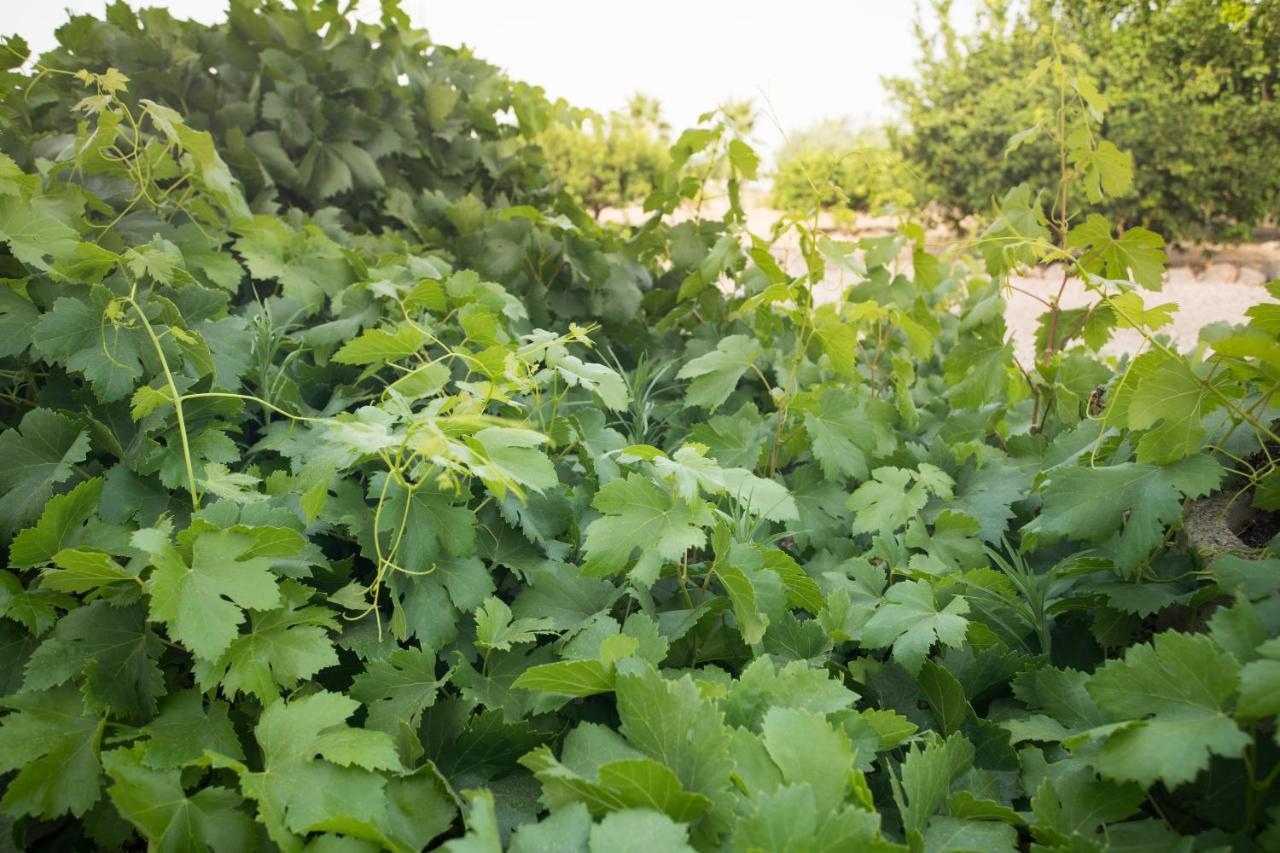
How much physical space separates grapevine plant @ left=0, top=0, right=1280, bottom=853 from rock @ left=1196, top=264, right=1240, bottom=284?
245 inches

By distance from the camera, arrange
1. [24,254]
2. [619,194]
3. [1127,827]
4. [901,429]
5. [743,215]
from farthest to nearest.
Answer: [619,194], [743,215], [901,429], [24,254], [1127,827]

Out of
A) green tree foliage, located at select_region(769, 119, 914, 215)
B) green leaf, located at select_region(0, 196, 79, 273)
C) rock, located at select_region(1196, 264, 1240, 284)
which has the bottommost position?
rock, located at select_region(1196, 264, 1240, 284)

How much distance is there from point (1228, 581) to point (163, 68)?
2825 millimetres

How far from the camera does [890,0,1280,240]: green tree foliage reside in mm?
7527

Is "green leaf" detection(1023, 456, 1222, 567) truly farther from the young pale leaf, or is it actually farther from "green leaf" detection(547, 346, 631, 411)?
the young pale leaf

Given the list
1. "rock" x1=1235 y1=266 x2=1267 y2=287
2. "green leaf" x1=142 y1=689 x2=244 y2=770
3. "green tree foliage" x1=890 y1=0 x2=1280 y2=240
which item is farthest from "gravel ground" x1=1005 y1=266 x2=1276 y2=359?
"green leaf" x1=142 y1=689 x2=244 y2=770

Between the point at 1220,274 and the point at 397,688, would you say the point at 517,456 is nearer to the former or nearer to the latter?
the point at 397,688

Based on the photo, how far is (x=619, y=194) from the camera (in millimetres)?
10078

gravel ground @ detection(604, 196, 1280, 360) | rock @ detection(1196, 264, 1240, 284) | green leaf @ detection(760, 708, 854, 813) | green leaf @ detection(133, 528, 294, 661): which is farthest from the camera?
rock @ detection(1196, 264, 1240, 284)

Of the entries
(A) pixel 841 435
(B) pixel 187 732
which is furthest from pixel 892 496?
(B) pixel 187 732

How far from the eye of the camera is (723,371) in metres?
1.77

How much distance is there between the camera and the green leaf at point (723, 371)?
5.73 feet

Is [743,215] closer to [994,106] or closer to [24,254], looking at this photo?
[24,254]

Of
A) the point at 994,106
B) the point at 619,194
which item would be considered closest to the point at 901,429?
the point at 994,106
